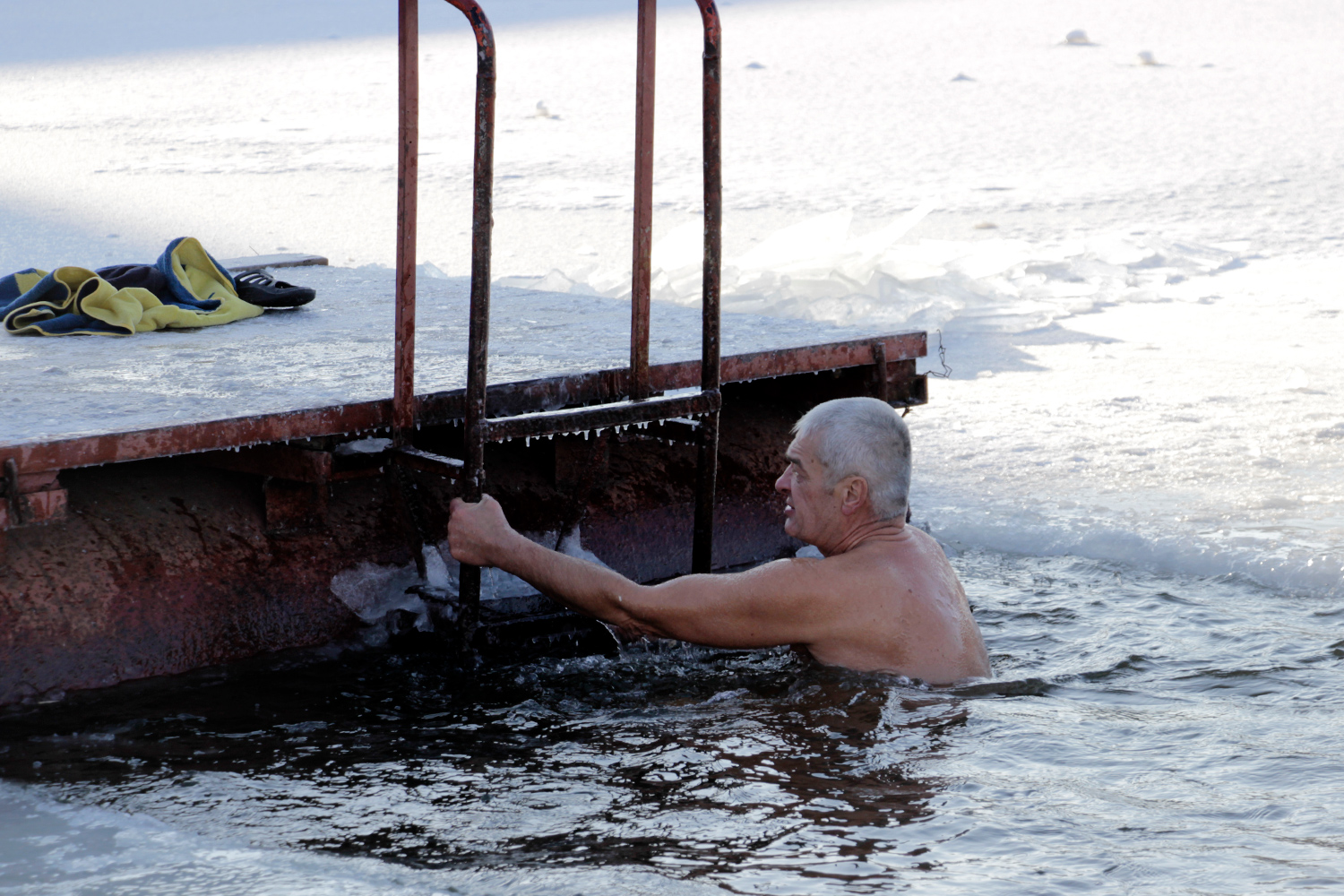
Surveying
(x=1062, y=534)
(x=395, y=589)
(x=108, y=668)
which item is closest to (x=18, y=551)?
(x=108, y=668)

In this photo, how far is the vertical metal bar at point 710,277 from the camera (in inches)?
139

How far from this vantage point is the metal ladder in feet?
9.99

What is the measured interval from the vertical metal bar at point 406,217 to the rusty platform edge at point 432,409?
0.07 m

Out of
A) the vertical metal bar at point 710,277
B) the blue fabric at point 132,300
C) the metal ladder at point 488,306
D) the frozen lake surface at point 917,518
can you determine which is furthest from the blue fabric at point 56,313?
the vertical metal bar at point 710,277

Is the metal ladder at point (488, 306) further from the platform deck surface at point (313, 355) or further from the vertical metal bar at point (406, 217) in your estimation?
the platform deck surface at point (313, 355)

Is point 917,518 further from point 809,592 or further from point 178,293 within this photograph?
point 178,293

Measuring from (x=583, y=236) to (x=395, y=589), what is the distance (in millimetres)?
6631

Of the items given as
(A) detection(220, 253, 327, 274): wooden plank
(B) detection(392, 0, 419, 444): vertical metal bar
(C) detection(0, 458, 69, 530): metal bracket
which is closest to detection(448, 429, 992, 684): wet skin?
(B) detection(392, 0, 419, 444): vertical metal bar

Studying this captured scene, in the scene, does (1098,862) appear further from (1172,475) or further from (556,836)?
(1172,475)

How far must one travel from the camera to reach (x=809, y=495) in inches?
132

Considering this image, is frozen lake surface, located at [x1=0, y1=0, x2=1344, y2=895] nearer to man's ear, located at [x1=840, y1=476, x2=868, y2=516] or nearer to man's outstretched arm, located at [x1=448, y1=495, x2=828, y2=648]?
man's outstretched arm, located at [x1=448, y1=495, x2=828, y2=648]

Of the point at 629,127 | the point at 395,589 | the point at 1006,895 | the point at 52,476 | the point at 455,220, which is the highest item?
the point at 629,127

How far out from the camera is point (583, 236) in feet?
33.0

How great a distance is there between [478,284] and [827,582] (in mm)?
980
